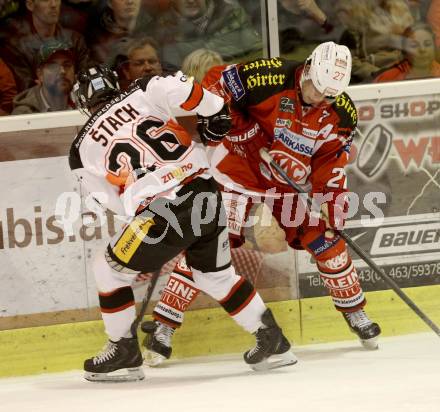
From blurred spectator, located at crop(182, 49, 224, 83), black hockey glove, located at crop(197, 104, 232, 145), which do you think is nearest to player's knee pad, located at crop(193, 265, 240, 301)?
black hockey glove, located at crop(197, 104, 232, 145)

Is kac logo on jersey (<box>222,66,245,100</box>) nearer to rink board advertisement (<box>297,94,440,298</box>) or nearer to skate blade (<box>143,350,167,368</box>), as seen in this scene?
rink board advertisement (<box>297,94,440,298</box>)

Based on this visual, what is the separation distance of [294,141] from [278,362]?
957 millimetres

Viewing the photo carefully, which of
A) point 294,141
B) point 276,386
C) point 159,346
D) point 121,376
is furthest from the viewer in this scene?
point 159,346

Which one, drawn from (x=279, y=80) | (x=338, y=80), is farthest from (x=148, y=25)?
(x=338, y=80)

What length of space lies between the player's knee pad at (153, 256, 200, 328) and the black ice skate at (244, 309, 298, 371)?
16.0 inches

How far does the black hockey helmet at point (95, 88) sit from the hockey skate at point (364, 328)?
4.93 feet

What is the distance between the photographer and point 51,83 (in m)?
4.75

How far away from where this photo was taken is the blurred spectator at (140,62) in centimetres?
483

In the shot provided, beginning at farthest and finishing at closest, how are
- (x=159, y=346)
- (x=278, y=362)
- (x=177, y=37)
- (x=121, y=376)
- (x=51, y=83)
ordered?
(x=177, y=37), (x=51, y=83), (x=159, y=346), (x=278, y=362), (x=121, y=376)

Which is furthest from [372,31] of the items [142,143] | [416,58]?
[142,143]

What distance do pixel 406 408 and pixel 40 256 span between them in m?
2.04

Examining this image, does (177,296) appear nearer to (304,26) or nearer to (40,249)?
(40,249)

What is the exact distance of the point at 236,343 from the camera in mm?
4879

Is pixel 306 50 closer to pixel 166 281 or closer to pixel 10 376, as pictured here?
pixel 166 281
